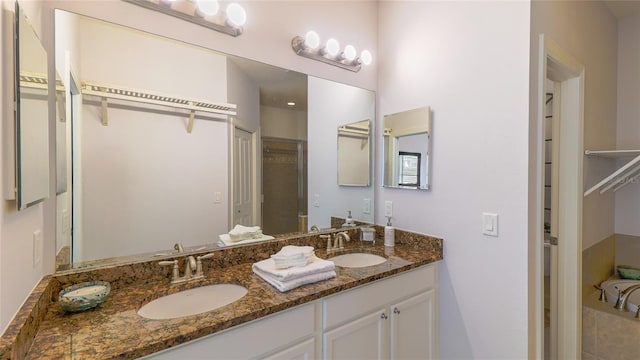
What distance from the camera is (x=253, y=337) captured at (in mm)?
1090

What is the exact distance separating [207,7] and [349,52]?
0.94m

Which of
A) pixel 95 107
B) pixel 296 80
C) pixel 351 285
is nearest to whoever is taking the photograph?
pixel 95 107

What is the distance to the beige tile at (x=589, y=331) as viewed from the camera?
200 centimetres

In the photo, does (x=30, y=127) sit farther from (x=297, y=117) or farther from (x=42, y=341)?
(x=297, y=117)

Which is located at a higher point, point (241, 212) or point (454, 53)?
point (454, 53)

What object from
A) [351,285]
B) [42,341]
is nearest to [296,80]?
[351,285]

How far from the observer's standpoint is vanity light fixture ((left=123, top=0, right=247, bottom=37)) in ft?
4.50

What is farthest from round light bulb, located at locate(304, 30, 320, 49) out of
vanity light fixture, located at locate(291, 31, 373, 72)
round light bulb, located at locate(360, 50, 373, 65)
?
round light bulb, located at locate(360, 50, 373, 65)

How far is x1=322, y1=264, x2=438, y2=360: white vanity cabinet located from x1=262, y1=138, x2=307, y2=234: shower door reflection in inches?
25.4

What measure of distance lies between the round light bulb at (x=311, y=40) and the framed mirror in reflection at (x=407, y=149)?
69 cm

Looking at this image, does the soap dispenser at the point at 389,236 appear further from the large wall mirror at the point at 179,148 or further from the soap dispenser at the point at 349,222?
the large wall mirror at the point at 179,148

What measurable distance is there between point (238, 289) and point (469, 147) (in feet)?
4.63

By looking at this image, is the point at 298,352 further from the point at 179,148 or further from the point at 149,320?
the point at 179,148

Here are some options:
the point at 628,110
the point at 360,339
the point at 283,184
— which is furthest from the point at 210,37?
the point at 628,110
